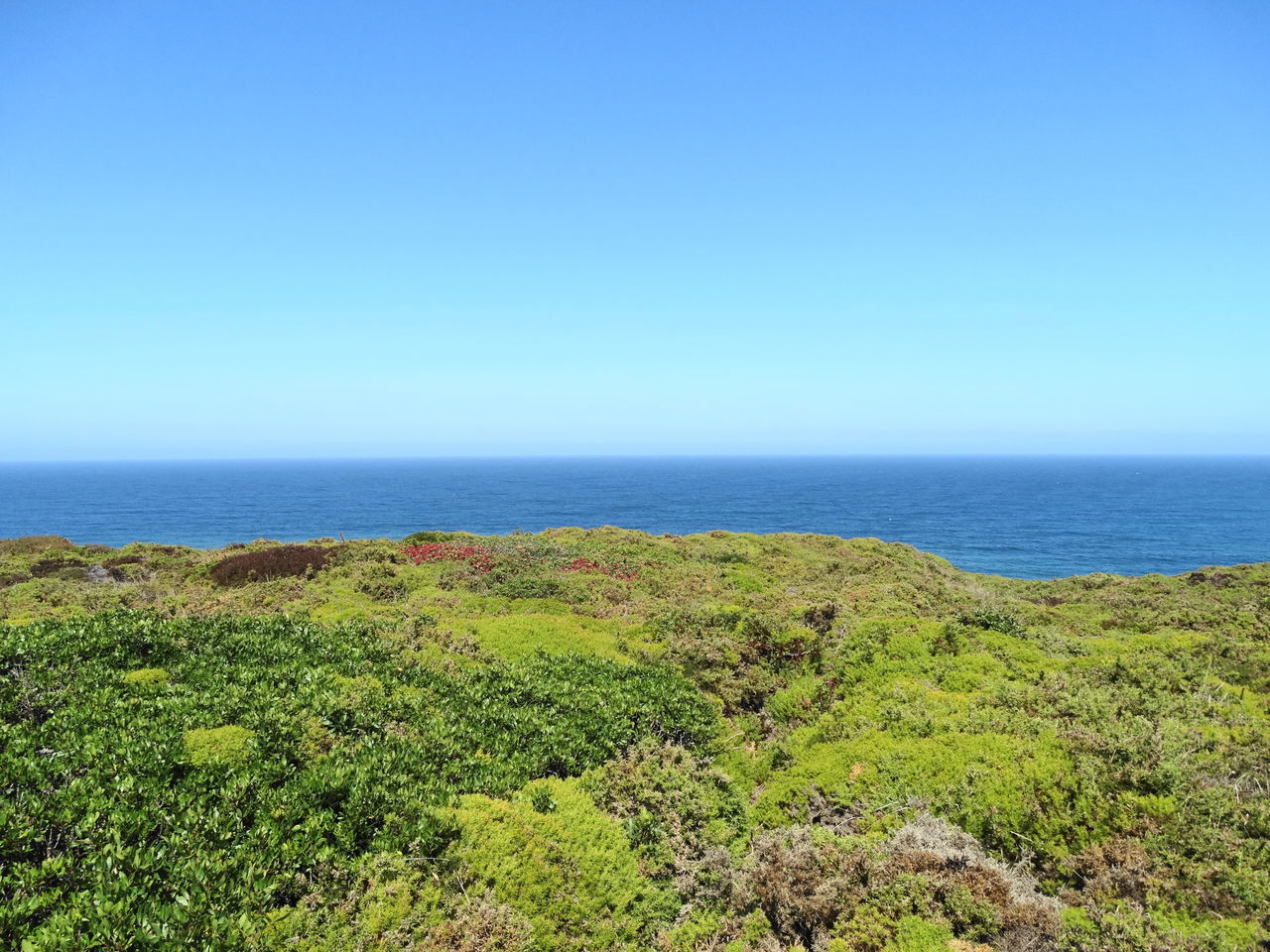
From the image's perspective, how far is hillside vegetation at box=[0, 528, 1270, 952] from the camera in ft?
20.1

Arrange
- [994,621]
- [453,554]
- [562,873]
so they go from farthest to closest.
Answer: [453,554]
[994,621]
[562,873]

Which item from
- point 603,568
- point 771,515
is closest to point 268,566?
point 603,568

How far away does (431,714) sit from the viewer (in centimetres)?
1050

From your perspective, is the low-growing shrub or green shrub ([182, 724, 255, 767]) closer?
green shrub ([182, 724, 255, 767])

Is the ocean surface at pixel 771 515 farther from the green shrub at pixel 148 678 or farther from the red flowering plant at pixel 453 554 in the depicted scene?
the green shrub at pixel 148 678

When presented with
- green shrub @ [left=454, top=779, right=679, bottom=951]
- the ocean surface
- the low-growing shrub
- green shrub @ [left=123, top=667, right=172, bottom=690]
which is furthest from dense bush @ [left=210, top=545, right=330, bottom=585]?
the ocean surface

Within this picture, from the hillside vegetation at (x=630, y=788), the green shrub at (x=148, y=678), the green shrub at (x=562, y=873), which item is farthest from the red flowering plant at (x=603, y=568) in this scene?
the green shrub at (x=562, y=873)

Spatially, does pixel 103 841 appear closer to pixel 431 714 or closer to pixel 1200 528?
pixel 431 714

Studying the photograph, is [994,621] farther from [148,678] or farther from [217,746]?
[148,678]

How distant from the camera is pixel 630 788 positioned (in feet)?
32.5

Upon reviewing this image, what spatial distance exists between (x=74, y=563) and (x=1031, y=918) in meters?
46.5

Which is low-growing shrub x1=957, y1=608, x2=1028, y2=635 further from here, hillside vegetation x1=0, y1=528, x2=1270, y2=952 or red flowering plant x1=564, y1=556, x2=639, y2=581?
red flowering plant x1=564, y1=556, x2=639, y2=581

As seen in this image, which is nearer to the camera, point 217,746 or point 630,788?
point 217,746

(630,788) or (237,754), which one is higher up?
(237,754)
